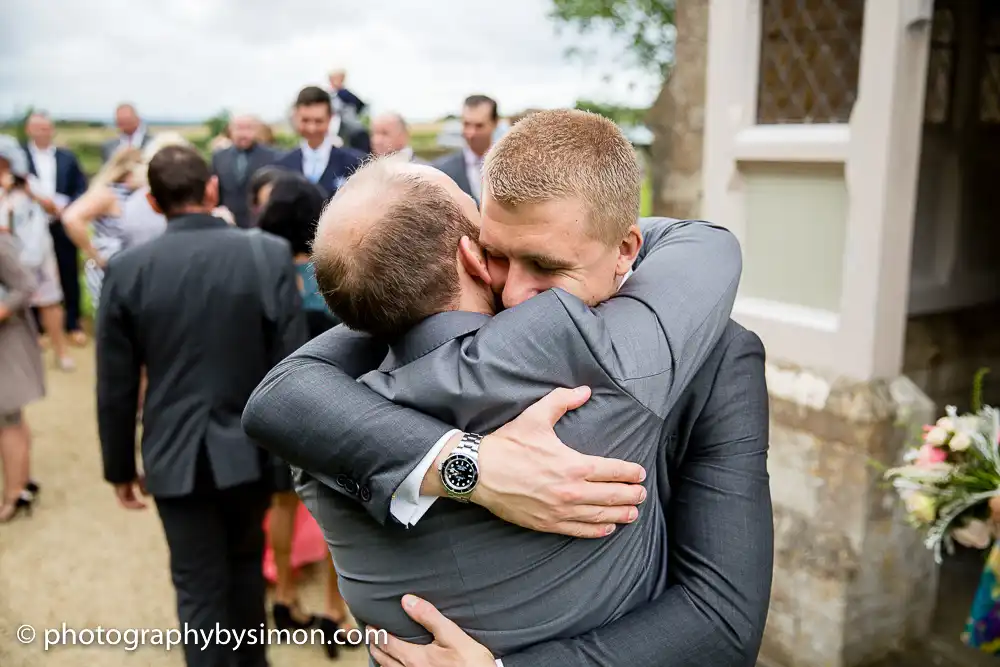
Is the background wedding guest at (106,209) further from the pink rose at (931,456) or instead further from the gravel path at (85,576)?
the pink rose at (931,456)

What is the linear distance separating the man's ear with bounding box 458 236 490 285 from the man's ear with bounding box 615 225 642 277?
0.22 meters

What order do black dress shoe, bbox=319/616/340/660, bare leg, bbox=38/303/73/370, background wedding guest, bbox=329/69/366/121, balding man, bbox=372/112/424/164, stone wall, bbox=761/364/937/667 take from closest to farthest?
1. stone wall, bbox=761/364/937/667
2. black dress shoe, bbox=319/616/340/660
3. balding man, bbox=372/112/424/164
4. background wedding guest, bbox=329/69/366/121
5. bare leg, bbox=38/303/73/370

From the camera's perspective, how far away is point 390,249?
121 centimetres

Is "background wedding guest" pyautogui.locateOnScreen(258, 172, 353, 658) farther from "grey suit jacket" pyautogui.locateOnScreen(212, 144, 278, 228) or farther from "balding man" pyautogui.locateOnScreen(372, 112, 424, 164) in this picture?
"grey suit jacket" pyautogui.locateOnScreen(212, 144, 278, 228)

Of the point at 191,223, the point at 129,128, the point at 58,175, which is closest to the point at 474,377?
the point at 191,223

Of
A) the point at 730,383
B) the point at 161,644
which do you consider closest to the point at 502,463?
the point at 730,383

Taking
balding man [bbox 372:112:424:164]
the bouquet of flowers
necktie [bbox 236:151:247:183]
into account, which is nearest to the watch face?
the bouquet of flowers

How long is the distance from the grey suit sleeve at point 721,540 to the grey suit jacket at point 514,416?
0.06 metres

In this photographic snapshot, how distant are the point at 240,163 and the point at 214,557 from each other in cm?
425

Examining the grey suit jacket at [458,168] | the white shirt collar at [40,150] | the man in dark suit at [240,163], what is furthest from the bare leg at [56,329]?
the grey suit jacket at [458,168]

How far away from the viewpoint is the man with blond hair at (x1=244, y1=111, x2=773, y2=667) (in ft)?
3.84

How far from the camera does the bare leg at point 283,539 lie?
421cm

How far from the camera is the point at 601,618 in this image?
131 centimetres

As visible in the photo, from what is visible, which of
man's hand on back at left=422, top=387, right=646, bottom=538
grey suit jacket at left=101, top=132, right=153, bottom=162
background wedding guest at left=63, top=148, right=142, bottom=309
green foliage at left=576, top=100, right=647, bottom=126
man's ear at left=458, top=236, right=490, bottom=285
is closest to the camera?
man's hand on back at left=422, top=387, right=646, bottom=538
